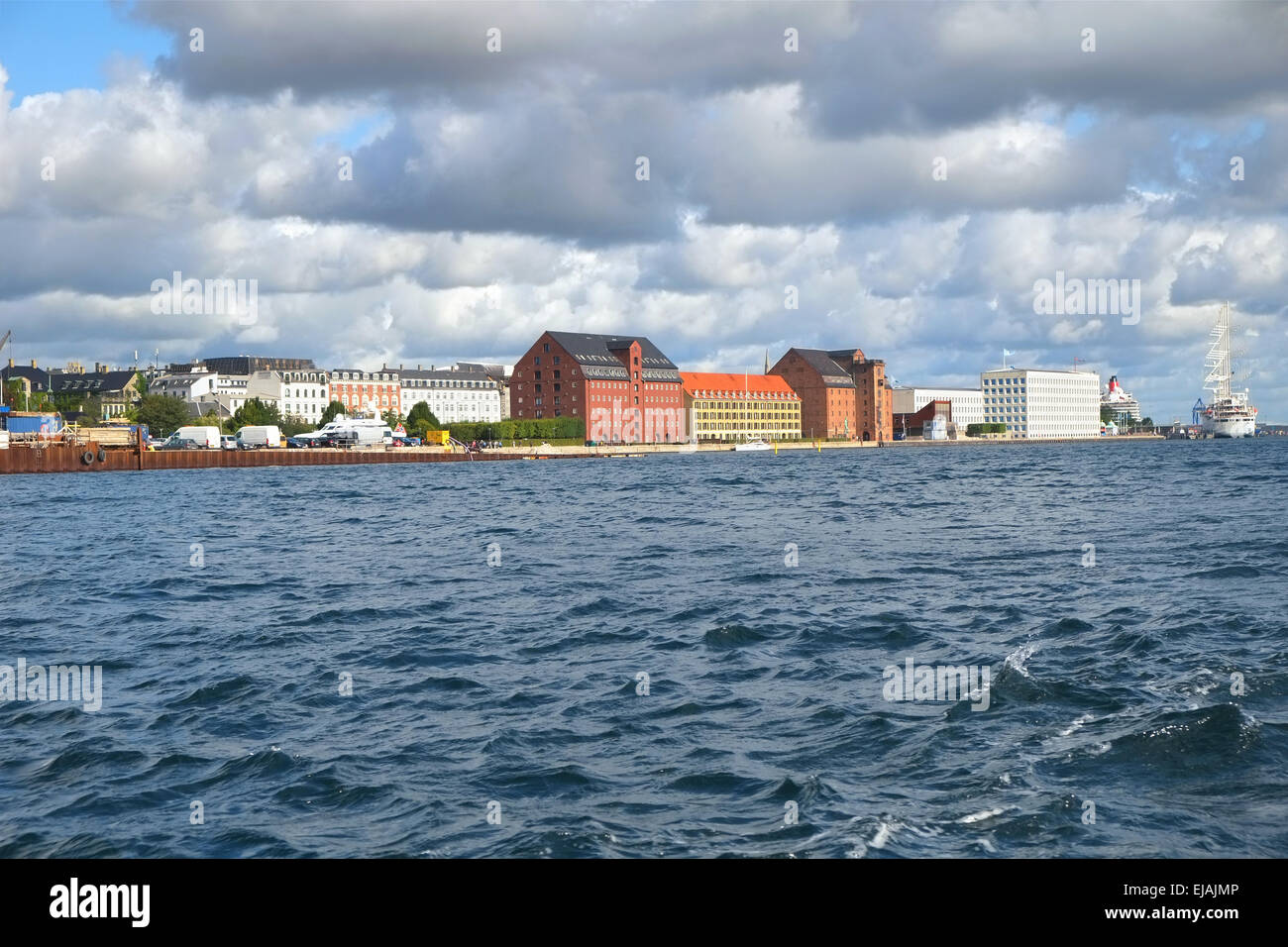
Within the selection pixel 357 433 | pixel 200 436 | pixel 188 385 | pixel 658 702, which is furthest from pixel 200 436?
pixel 658 702

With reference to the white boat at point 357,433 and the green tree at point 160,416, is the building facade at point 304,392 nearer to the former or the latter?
the green tree at point 160,416

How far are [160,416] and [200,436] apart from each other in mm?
31211

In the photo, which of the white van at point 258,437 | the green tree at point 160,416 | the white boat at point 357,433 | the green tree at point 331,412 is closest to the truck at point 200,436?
the white van at point 258,437

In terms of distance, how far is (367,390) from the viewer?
195 metres

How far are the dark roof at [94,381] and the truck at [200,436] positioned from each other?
6673 cm

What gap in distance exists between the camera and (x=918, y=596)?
67.8 feet

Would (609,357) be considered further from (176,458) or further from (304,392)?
(176,458)

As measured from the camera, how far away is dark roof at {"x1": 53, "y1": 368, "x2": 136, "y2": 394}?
181 m

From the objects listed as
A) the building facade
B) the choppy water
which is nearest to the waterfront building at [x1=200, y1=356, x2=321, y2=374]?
the building facade

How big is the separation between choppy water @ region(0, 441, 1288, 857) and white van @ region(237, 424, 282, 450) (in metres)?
95.5

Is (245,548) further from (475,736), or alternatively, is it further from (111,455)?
(111,455)

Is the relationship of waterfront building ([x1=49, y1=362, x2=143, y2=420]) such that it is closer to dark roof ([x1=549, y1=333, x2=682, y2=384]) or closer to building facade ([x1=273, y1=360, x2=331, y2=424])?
building facade ([x1=273, y1=360, x2=331, y2=424])
